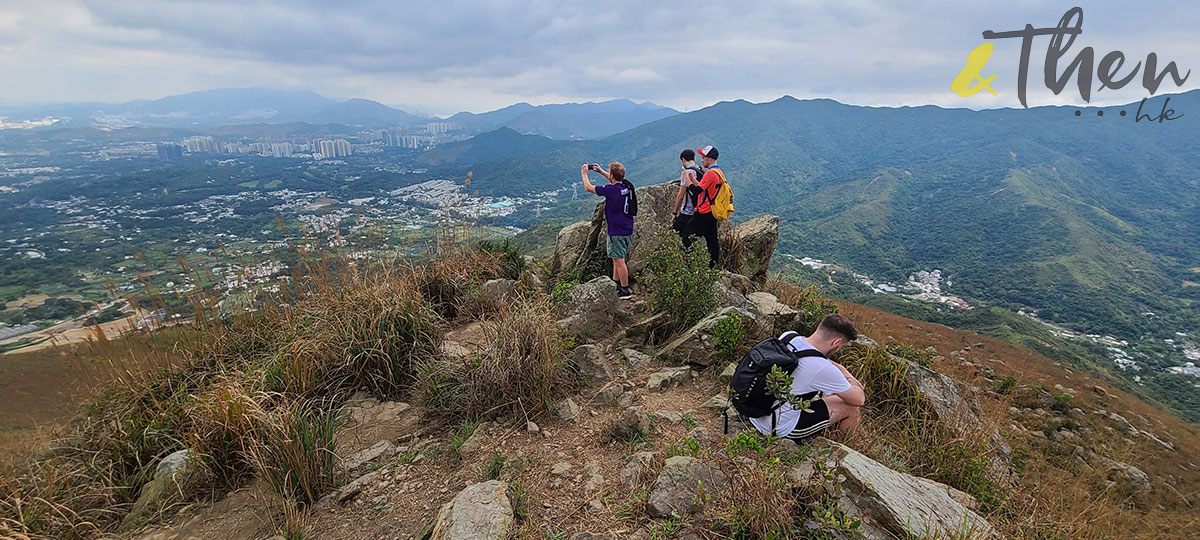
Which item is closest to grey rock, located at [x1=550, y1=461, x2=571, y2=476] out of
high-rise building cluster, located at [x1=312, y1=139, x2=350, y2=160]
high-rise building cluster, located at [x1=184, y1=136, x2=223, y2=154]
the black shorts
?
the black shorts

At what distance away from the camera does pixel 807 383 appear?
12.0 feet

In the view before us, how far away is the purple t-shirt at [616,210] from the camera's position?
680 centimetres

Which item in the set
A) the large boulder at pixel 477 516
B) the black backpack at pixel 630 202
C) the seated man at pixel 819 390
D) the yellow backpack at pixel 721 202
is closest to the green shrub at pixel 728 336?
the seated man at pixel 819 390

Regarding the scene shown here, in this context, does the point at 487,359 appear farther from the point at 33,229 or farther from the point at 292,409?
the point at 33,229

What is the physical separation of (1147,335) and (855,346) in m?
72.2

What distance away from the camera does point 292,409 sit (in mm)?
3531

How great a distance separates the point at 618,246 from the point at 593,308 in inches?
52.6

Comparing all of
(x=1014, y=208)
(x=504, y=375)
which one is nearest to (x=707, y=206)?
(x=504, y=375)

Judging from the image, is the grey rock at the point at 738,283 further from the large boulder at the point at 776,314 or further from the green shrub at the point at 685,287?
the green shrub at the point at 685,287

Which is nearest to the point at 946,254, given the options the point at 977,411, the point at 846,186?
the point at 846,186

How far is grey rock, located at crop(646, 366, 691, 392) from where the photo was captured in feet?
15.9

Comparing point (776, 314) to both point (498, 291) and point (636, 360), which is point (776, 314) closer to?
point (636, 360)

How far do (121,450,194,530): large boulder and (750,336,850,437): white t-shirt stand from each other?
436 centimetres

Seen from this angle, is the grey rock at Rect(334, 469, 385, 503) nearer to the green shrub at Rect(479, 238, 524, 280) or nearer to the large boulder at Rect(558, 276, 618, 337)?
the large boulder at Rect(558, 276, 618, 337)
